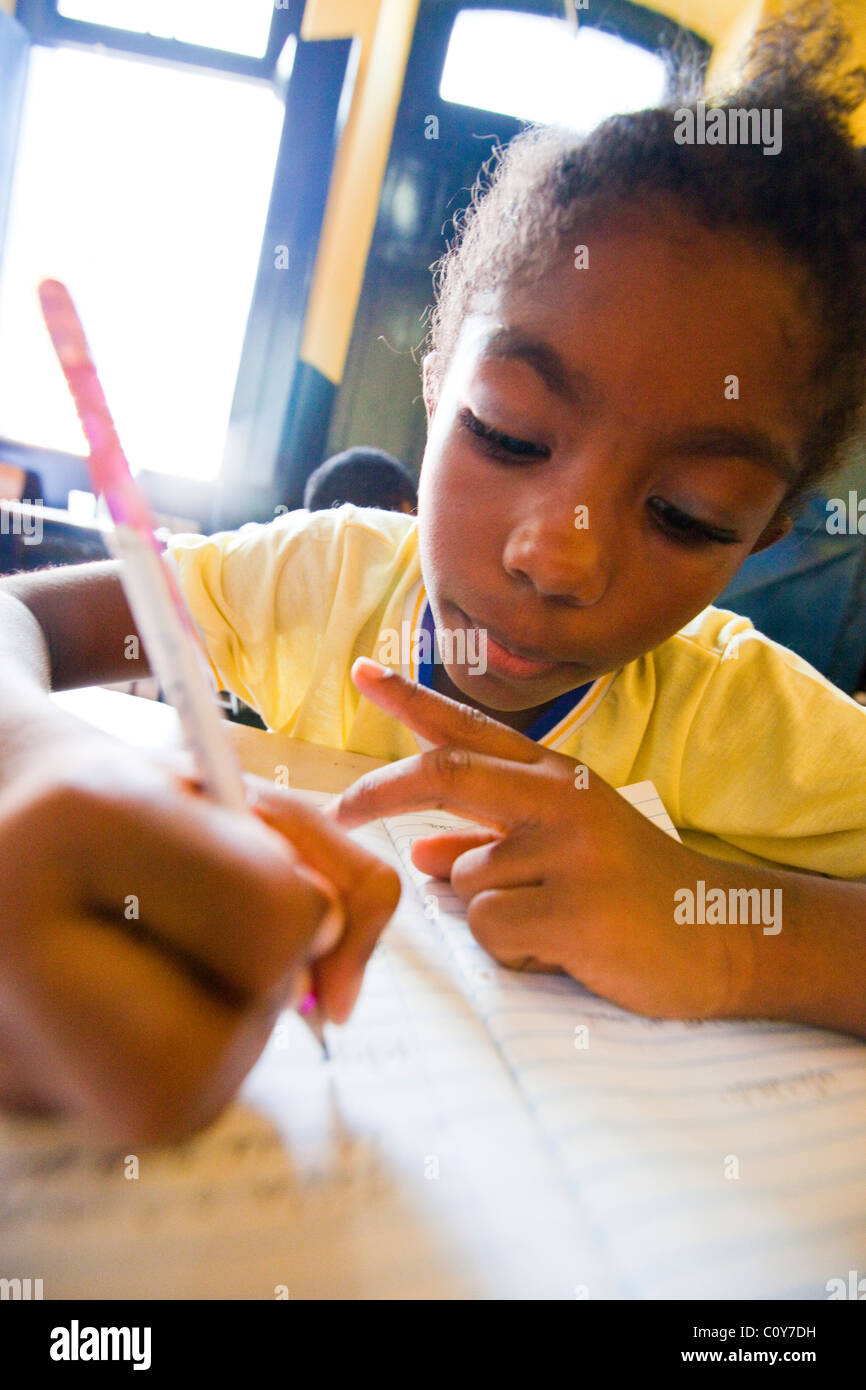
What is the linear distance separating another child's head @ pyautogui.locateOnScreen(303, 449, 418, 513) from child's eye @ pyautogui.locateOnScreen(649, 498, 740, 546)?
2.96 feet

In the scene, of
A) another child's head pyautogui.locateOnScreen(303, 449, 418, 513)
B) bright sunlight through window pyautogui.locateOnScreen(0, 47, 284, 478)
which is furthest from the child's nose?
bright sunlight through window pyautogui.locateOnScreen(0, 47, 284, 478)

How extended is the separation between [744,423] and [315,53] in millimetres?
1298

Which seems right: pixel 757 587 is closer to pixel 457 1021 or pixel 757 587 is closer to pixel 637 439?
pixel 637 439

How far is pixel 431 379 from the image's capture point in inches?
21.0

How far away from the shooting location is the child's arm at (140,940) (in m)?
0.13

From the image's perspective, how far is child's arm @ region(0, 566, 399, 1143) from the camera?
0.13 meters

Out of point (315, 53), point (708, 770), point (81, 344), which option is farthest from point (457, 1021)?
point (315, 53)

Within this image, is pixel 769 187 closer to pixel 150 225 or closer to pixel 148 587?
pixel 148 587

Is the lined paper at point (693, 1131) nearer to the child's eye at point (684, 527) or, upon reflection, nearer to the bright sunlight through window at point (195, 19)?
the child's eye at point (684, 527)

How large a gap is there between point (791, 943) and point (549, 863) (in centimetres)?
12

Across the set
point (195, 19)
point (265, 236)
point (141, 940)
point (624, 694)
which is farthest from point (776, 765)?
point (195, 19)

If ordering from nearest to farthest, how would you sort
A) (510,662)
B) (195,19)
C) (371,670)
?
1. (371,670)
2. (510,662)
3. (195,19)

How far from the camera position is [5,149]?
5.48 ft

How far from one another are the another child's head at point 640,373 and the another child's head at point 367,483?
0.81 m
